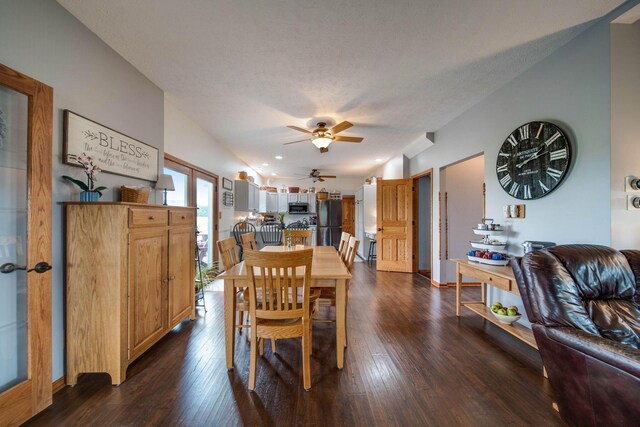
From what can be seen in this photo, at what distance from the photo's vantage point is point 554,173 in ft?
7.32

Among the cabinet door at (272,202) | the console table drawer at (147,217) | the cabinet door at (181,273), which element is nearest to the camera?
the console table drawer at (147,217)

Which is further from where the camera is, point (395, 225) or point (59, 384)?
point (395, 225)

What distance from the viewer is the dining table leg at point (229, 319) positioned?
1.98m

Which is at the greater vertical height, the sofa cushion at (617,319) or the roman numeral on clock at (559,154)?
the roman numeral on clock at (559,154)

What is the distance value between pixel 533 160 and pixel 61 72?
13.4ft

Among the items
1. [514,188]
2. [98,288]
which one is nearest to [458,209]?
[514,188]

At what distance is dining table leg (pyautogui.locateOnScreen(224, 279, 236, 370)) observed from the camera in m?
1.98

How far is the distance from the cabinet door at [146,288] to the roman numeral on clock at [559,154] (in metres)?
3.66

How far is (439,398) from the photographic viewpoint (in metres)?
1.68

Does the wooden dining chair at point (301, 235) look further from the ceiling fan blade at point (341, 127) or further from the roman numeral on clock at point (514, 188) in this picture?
the roman numeral on clock at point (514, 188)

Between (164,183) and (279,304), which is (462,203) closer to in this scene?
(279,304)

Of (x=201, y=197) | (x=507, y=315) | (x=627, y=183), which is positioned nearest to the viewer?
(x=627, y=183)

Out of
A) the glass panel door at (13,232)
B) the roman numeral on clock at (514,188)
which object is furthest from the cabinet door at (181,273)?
the roman numeral on clock at (514,188)

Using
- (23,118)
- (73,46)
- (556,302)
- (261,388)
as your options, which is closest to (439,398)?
(556,302)
